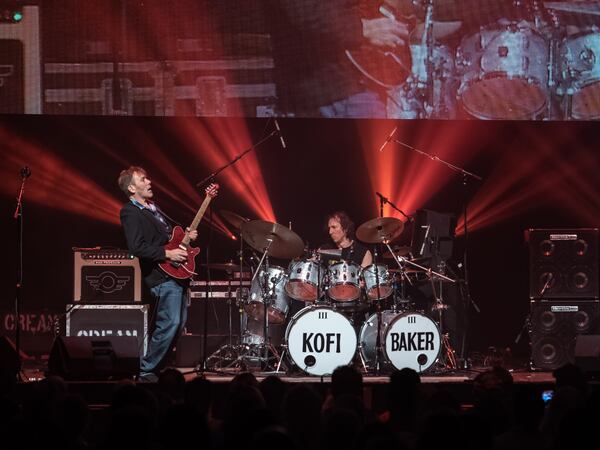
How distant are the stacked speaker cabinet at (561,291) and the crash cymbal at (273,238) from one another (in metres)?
2.75

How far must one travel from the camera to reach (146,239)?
340 inches

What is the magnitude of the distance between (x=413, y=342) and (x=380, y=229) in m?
1.20

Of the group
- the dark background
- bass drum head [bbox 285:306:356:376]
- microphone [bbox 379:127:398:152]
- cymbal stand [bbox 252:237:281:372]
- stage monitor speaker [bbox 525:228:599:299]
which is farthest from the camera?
the dark background

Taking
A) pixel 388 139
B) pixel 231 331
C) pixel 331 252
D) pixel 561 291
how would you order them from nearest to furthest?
pixel 331 252, pixel 561 291, pixel 388 139, pixel 231 331

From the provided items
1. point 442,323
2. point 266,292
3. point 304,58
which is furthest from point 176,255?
point 442,323

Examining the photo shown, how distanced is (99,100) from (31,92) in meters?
0.71

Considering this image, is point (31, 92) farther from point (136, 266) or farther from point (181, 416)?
point (181, 416)

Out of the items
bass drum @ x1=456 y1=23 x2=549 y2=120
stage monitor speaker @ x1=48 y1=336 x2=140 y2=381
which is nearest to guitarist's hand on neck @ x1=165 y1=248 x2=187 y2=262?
stage monitor speaker @ x1=48 y1=336 x2=140 y2=381

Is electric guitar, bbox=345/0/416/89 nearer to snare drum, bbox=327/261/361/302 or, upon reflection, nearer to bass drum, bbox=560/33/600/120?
bass drum, bbox=560/33/600/120

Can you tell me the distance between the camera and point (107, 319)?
1012cm

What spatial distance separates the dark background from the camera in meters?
11.0

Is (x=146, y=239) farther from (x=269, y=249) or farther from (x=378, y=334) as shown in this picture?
(x=378, y=334)

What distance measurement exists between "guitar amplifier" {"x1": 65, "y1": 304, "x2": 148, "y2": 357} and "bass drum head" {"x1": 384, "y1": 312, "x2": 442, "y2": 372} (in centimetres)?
275

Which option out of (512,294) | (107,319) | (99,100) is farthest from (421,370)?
(99,100)
